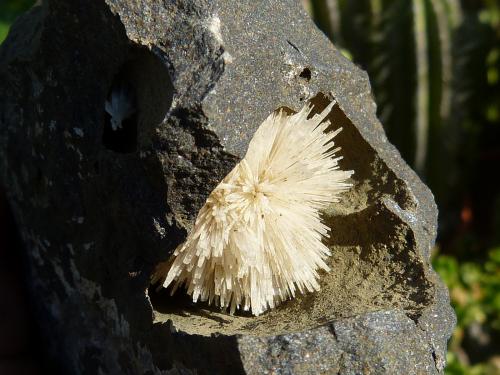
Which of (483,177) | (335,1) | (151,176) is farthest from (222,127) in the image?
(483,177)

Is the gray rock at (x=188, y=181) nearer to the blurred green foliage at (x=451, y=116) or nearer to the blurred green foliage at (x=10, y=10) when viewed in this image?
the blurred green foliage at (x=10, y=10)

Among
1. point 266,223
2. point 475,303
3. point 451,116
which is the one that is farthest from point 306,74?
point 451,116

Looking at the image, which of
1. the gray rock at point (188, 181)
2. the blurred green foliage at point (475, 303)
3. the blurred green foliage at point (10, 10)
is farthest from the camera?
the blurred green foliage at point (475, 303)

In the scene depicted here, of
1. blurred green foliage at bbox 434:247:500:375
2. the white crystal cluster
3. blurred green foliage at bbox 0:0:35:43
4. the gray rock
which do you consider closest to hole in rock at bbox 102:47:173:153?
the gray rock

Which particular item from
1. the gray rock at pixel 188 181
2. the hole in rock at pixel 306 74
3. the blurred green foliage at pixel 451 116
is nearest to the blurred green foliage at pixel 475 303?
the blurred green foliage at pixel 451 116

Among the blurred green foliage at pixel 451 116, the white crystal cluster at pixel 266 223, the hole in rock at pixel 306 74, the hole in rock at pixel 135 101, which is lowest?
the white crystal cluster at pixel 266 223

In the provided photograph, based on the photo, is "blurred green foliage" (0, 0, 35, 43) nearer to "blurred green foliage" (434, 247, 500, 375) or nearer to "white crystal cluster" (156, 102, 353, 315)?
"white crystal cluster" (156, 102, 353, 315)

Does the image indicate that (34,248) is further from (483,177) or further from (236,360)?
(483,177)

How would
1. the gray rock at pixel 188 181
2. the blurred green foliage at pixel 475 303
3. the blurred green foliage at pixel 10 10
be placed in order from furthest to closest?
the blurred green foliage at pixel 475 303, the blurred green foliage at pixel 10 10, the gray rock at pixel 188 181
